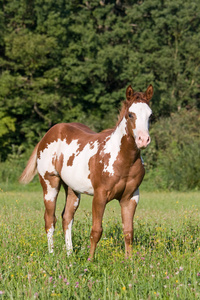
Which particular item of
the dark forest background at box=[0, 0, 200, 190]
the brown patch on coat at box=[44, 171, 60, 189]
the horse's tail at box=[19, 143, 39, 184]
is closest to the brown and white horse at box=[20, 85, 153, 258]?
the brown patch on coat at box=[44, 171, 60, 189]

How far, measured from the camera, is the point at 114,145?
236 inches

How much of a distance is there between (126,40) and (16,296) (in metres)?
27.4

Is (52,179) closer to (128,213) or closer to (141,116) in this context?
(128,213)

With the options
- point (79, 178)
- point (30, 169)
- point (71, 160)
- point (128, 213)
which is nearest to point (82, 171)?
point (79, 178)

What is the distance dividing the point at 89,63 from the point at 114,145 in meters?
22.8

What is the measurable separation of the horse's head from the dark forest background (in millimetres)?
18178

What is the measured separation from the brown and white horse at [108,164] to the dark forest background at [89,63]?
16.9 m

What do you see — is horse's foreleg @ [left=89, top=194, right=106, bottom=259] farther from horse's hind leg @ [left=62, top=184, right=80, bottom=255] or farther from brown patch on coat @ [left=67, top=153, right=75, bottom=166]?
horse's hind leg @ [left=62, top=184, right=80, bottom=255]

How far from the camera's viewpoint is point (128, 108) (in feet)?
18.5

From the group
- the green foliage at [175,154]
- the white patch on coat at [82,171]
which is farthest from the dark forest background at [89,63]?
the white patch on coat at [82,171]

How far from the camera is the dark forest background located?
26.6 meters

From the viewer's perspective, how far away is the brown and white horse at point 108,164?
18.2ft

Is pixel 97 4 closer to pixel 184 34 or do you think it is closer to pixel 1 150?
pixel 184 34

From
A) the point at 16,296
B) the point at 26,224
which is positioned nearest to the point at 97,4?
the point at 26,224
